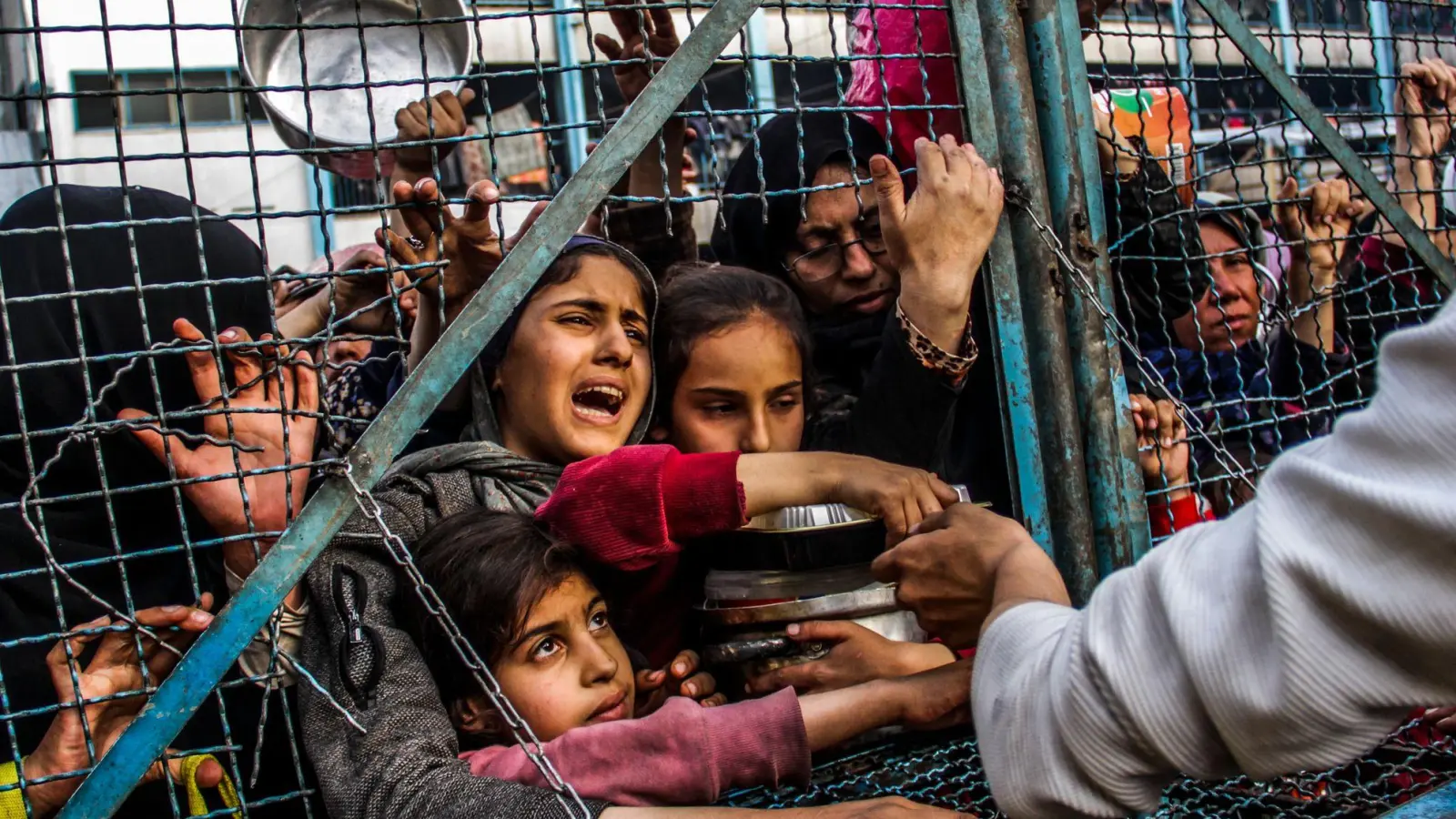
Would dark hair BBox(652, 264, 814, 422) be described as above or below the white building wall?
below

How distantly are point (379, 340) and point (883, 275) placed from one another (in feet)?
4.47

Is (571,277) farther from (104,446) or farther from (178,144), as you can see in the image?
(178,144)

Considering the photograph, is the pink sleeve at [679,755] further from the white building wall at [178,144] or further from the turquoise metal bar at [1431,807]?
the white building wall at [178,144]

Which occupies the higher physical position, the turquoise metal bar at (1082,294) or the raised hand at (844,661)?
the turquoise metal bar at (1082,294)

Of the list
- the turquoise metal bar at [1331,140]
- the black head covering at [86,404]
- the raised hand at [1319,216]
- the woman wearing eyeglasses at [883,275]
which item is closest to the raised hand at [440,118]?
the black head covering at [86,404]

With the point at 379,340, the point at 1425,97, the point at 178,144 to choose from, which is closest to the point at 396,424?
the point at 379,340

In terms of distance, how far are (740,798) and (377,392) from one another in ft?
4.54

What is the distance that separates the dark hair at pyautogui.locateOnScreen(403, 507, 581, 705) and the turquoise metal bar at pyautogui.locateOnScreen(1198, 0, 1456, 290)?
1.40 metres

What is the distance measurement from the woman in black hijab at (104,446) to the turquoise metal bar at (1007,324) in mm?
1065

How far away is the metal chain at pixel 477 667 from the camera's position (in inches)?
49.0

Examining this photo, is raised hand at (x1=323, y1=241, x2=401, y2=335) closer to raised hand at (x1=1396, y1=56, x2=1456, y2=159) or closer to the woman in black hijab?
the woman in black hijab

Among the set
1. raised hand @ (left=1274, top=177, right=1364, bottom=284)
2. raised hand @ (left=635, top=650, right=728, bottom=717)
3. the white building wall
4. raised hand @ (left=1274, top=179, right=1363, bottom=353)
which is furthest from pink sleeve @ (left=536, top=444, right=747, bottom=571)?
the white building wall

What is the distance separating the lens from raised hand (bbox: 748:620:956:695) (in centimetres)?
171

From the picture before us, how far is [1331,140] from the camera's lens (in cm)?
205
